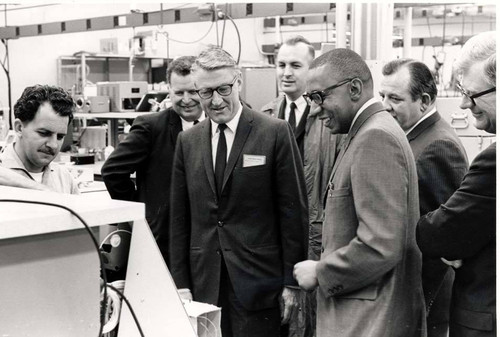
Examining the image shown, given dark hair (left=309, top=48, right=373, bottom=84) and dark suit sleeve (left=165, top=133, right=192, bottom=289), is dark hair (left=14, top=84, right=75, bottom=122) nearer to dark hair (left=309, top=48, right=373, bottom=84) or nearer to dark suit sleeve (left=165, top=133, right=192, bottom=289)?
dark suit sleeve (left=165, top=133, right=192, bottom=289)

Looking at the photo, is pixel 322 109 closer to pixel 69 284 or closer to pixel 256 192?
pixel 256 192

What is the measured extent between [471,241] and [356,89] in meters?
0.43

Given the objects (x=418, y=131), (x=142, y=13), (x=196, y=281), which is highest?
(x=142, y=13)

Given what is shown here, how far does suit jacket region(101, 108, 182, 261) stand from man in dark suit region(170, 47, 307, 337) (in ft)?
1.32

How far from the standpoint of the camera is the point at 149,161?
2.37 metres

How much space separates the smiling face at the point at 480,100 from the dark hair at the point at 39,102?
1124 mm

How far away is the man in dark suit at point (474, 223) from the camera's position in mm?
1262

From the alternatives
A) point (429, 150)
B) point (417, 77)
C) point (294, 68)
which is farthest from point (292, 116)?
point (429, 150)

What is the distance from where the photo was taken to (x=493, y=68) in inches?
49.0

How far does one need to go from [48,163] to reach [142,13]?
373 centimetres

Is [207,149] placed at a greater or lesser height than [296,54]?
lesser

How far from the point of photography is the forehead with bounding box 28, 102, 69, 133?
5.98 feet

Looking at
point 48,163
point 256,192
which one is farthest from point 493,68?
point 48,163

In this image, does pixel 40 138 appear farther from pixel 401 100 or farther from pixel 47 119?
pixel 401 100
